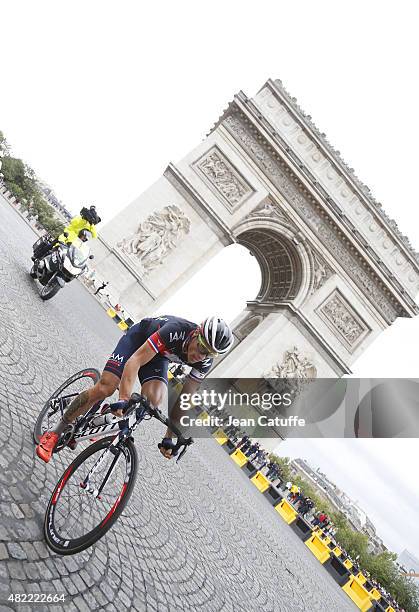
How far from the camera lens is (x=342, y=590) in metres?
8.00

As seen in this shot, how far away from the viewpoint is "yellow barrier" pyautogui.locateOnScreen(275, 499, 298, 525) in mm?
10109

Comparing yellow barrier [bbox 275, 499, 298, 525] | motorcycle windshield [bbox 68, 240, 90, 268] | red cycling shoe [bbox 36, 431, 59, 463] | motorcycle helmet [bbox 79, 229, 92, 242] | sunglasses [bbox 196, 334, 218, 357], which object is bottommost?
red cycling shoe [bbox 36, 431, 59, 463]

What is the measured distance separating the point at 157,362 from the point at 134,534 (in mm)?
1135

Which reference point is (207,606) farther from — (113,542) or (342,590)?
(342,590)

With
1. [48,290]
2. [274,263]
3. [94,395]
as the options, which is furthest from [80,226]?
[274,263]

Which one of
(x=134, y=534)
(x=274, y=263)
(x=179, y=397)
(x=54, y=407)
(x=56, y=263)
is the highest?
(x=274, y=263)

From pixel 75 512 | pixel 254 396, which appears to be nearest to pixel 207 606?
pixel 75 512

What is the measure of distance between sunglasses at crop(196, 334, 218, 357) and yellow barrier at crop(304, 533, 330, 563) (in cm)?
767

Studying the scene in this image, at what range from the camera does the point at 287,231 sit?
18.7m

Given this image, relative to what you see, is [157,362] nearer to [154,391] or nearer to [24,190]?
[154,391]

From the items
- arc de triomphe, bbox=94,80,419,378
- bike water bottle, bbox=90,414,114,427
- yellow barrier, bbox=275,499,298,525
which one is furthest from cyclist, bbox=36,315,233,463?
Answer: arc de triomphe, bbox=94,80,419,378

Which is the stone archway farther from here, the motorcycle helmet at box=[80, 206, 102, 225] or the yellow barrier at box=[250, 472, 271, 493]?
the motorcycle helmet at box=[80, 206, 102, 225]

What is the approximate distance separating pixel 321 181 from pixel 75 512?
17.7 m

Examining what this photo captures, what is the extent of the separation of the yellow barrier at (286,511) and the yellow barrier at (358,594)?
1909 millimetres
